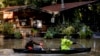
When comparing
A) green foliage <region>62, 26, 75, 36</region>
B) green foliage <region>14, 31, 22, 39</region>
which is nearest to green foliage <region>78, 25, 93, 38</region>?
green foliage <region>62, 26, 75, 36</region>

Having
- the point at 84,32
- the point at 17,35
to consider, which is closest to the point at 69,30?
the point at 84,32

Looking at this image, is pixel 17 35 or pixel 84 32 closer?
pixel 84 32

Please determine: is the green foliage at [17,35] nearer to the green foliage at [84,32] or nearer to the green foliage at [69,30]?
the green foliage at [69,30]

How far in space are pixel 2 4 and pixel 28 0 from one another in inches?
255

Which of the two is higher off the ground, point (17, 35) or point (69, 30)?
point (69, 30)

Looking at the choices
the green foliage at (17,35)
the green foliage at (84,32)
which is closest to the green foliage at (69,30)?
the green foliage at (84,32)

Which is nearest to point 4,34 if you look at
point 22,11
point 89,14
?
point 22,11

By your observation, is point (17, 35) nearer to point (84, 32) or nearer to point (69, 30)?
point (69, 30)

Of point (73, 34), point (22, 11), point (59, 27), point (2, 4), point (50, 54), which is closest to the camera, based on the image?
point (50, 54)

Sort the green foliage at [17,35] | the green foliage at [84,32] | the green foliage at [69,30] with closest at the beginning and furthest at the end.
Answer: the green foliage at [84,32] < the green foliage at [69,30] < the green foliage at [17,35]

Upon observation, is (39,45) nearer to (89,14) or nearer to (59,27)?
(59,27)

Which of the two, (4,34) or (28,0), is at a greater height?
(28,0)

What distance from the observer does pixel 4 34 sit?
129 feet

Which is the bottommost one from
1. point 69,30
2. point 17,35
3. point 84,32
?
point 17,35
